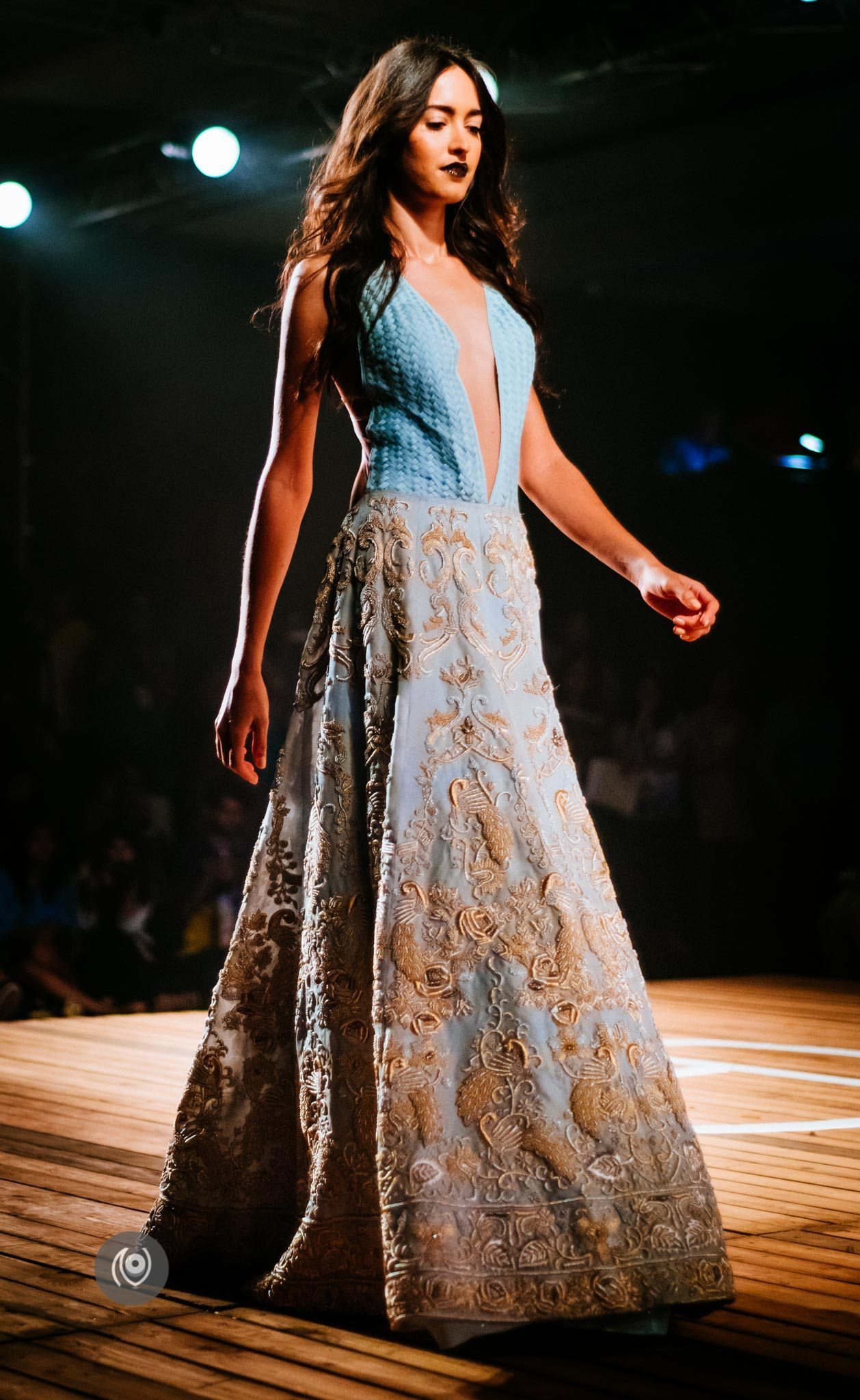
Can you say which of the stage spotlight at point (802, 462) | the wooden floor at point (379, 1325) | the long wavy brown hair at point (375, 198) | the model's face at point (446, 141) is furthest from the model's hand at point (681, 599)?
the stage spotlight at point (802, 462)

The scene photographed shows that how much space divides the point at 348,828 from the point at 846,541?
24.8 feet

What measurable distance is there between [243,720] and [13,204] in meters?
5.76

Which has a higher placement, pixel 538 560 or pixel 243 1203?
pixel 538 560

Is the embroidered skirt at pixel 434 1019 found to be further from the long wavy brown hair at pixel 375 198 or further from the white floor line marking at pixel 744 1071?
the white floor line marking at pixel 744 1071

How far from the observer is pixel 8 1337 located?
197cm

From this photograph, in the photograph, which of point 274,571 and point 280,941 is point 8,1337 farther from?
point 274,571

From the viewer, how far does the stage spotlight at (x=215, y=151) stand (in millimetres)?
6922

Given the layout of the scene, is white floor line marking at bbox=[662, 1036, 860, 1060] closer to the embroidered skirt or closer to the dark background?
the dark background

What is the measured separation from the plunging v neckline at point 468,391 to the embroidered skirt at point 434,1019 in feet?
0.16

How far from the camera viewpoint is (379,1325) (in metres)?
2.03

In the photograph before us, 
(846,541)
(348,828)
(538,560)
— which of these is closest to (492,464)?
(348,828)

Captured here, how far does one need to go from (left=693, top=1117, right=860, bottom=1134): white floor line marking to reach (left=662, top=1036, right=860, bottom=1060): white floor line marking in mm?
1043

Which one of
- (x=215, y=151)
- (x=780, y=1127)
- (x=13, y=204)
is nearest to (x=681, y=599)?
(x=780, y=1127)

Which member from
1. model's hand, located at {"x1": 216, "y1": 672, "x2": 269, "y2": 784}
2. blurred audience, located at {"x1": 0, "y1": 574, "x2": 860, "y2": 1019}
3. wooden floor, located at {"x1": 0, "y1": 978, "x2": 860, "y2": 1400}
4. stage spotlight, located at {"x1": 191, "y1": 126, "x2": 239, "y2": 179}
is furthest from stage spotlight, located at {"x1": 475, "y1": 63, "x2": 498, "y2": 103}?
stage spotlight, located at {"x1": 191, "y1": 126, "x2": 239, "y2": 179}
